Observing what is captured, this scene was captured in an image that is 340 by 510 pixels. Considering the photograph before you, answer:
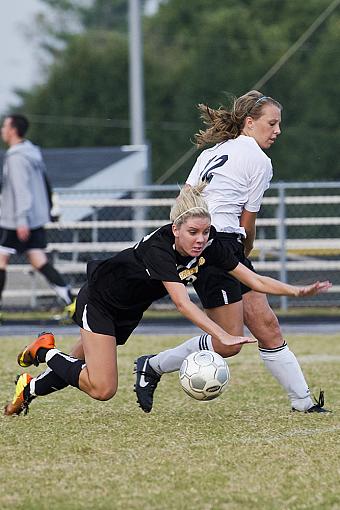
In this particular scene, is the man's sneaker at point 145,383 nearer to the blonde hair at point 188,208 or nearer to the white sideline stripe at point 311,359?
the blonde hair at point 188,208

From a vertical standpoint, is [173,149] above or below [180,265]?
below

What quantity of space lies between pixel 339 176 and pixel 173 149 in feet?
21.5

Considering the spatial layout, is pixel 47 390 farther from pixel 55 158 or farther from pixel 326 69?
pixel 326 69

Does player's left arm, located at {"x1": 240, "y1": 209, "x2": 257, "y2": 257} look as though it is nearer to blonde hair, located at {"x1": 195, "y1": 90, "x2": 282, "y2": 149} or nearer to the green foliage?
blonde hair, located at {"x1": 195, "y1": 90, "x2": 282, "y2": 149}

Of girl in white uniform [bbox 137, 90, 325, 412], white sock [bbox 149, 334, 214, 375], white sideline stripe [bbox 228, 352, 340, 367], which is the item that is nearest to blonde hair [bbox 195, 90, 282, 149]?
girl in white uniform [bbox 137, 90, 325, 412]

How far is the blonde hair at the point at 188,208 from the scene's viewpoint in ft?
17.9

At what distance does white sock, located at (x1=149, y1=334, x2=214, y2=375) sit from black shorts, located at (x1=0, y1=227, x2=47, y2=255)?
5.52m

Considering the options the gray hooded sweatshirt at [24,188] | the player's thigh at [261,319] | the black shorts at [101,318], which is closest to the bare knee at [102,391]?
the black shorts at [101,318]

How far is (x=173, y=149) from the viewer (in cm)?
3841

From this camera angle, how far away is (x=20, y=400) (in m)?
6.13

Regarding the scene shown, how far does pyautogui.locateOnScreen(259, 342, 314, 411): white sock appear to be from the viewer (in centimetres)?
639

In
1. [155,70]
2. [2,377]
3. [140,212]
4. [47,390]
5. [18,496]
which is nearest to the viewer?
[18,496]

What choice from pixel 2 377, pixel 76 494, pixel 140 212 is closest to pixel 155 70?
pixel 140 212

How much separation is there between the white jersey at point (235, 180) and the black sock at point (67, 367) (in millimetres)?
1036
